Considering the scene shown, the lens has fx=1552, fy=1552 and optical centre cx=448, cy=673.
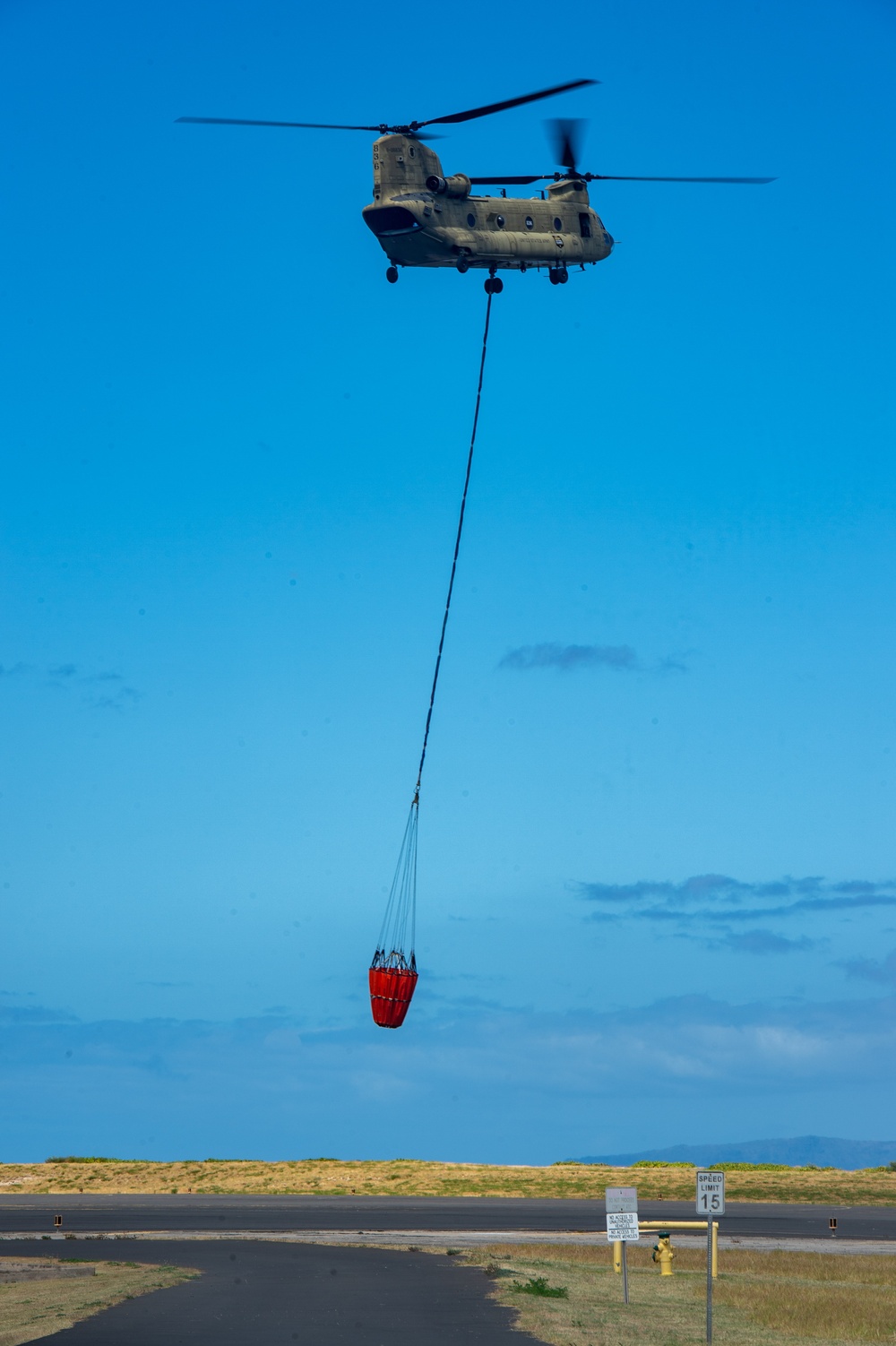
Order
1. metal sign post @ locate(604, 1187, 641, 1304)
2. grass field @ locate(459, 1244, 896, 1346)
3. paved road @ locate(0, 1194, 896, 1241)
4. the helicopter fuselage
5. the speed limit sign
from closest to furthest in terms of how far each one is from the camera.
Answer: the speed limit sign < grass field @ locate(459, 1244, 896, 1346) < metal sign post @ locate(604, 1187, 641, 1304) < the helicopter fuselage < paved road @ locate(0, 1194, 896, 1241)

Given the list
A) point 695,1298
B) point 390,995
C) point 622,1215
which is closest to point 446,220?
point 390,995

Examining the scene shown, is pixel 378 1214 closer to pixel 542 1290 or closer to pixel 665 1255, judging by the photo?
pixel 665 1255

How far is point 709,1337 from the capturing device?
968 inches

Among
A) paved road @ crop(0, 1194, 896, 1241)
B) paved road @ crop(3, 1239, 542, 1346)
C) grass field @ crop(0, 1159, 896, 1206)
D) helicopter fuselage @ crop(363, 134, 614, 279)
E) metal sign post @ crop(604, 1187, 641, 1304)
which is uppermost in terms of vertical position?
helicopter fuselage @ crop(363, 134, 614, 279)

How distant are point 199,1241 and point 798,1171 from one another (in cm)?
4974

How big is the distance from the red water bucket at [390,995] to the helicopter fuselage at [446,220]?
18044mm

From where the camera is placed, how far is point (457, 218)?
128 ft

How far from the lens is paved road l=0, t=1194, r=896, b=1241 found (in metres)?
54.3

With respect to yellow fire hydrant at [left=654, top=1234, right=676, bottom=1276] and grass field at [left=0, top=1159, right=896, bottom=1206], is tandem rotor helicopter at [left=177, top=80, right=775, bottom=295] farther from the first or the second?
grass field at [left=0, top=1159, right=896, bottom=1206]

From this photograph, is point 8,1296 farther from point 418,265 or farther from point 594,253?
point 594,253

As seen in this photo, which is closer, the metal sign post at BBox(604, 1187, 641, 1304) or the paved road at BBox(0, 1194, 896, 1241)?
the metal sign post at BBox(604, 1187, 641, 1304)

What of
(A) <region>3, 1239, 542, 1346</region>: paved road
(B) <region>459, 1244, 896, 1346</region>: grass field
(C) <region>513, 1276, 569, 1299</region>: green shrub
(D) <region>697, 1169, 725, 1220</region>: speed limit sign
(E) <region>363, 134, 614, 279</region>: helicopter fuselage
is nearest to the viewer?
(A) <region>3, 1239, 542, 1346</region>: paved road

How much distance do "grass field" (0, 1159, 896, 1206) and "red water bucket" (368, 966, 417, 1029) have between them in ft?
135

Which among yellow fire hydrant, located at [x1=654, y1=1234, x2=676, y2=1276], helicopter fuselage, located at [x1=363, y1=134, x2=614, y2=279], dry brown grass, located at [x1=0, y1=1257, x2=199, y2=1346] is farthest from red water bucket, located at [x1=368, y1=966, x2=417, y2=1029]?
helicopter fuselage, located at [x1=363, y1=134, x2=614, y2=279]
